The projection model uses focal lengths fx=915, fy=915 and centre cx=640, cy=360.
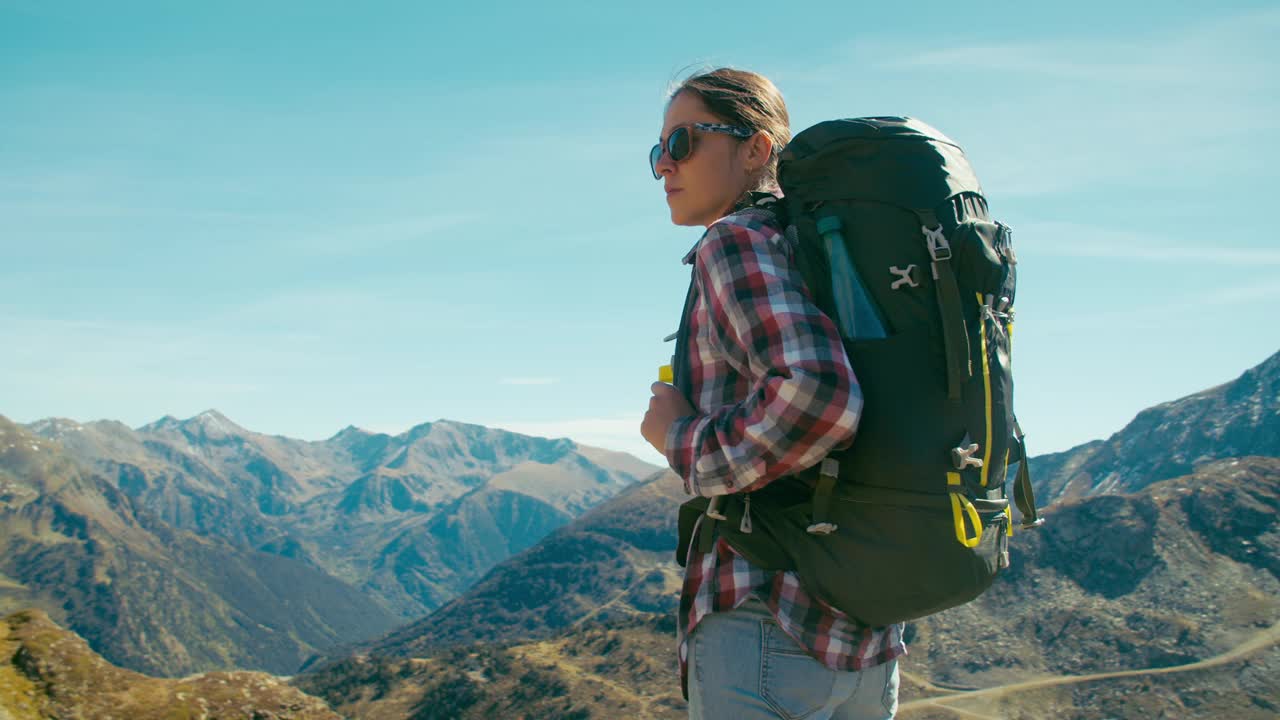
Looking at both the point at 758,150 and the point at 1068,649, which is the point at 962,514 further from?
the point at 1068,649

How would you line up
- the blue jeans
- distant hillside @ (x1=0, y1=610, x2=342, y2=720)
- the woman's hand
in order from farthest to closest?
1. distant hillside @ (x1=0, y1=610, x2=342, y2=720)
2. the woman's hand
3. the blue jeans

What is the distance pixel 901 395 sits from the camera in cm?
352

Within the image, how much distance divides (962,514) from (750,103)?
2.25 metres

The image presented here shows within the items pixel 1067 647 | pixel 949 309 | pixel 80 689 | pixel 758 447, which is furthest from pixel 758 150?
pixel 1067 647

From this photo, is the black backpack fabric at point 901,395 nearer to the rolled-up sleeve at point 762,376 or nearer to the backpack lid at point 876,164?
the backpack lid at point 876,164

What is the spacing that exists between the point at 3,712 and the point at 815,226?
2040cm

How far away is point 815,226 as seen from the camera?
3805mm

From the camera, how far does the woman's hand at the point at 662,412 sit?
156 inches

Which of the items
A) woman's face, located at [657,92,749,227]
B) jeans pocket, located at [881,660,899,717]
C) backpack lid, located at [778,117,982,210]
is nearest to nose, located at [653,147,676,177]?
woman's face, located at [657,92,749,227]

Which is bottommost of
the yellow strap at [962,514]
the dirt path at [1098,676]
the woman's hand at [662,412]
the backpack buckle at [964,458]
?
the dirt path at [1098,676]

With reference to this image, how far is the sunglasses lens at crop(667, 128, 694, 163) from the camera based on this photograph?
4.52 meters

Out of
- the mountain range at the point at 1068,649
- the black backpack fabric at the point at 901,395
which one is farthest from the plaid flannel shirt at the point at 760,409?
the mountain range at the point at 1068,649

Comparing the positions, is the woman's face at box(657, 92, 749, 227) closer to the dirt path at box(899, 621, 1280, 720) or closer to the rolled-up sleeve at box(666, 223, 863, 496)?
the rolled-up sleeve at box(666, 223, 863, 496)

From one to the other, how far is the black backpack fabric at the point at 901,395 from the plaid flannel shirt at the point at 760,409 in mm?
129
